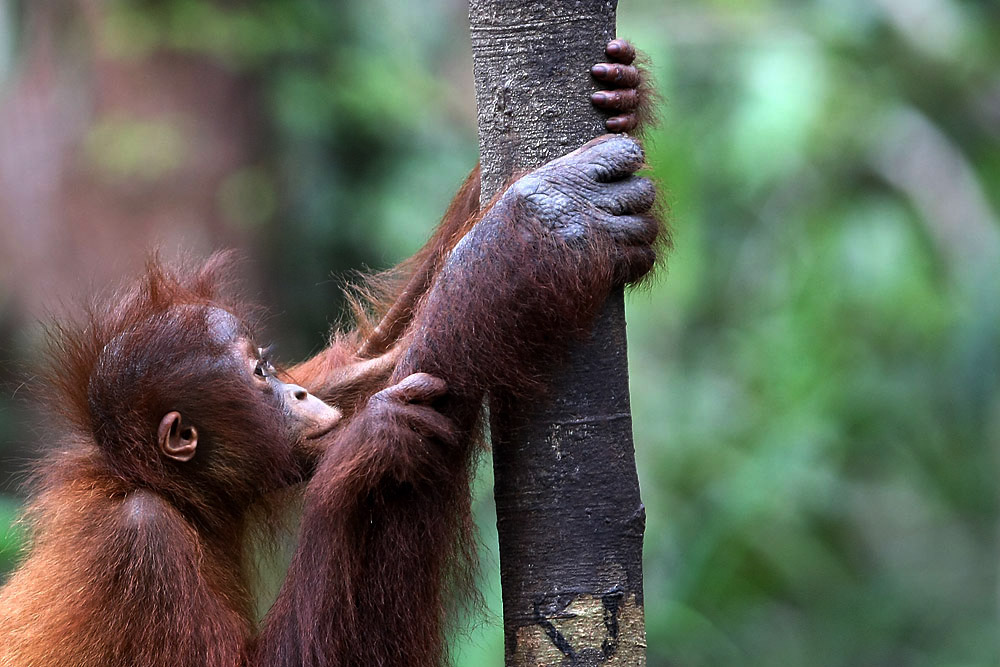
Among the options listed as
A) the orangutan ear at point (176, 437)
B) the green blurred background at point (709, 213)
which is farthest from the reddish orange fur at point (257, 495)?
the green blurred background at point (709, 213)

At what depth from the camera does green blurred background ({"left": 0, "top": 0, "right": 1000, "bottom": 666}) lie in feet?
19.2

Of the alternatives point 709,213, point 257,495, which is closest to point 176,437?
point 257,495

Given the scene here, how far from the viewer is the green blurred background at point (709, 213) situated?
19.2 feet

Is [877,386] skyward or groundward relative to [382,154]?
groundward

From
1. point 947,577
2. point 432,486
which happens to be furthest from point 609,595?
point 947,577

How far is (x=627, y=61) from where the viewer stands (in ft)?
7.96

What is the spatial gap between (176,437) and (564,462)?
3.56 ft

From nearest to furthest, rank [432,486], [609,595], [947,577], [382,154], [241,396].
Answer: [609,595], [432,486], [241,396], [382,154], [947,577]

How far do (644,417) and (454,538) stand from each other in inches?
148

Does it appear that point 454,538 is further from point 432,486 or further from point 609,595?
point 609,595

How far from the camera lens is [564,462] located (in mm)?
2346

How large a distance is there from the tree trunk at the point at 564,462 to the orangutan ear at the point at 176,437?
2.97 ft

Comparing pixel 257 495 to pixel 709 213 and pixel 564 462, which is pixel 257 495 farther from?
pixel 709 213

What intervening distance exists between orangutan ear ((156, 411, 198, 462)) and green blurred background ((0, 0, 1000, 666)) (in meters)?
2.75
